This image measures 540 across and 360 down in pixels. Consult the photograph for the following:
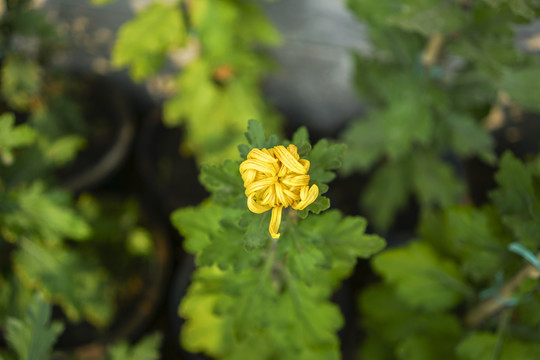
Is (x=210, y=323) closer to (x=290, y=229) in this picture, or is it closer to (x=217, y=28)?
(x=290, y=229)

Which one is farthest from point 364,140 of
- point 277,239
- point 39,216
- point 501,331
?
point 39,216

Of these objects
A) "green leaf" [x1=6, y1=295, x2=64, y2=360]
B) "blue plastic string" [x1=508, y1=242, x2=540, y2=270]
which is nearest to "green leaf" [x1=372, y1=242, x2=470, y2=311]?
"blue plastic string" [x1=508, y1=242, x2=540, y2=270]

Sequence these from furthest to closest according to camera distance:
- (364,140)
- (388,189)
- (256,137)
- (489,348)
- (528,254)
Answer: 1. (388,189)
2. (364,140)
3. (489,348)
4. (528,254)
5. (256,137)

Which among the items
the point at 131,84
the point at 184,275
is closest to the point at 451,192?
the point at 184,275

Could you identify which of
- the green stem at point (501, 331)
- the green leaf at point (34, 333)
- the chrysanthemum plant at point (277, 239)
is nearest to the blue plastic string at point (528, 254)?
the green stem at point (501, 331)

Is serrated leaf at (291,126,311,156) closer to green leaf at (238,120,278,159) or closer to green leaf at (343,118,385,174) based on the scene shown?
green leaf at (238,120,278,159)

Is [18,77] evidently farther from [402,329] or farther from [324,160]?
[402,329]
